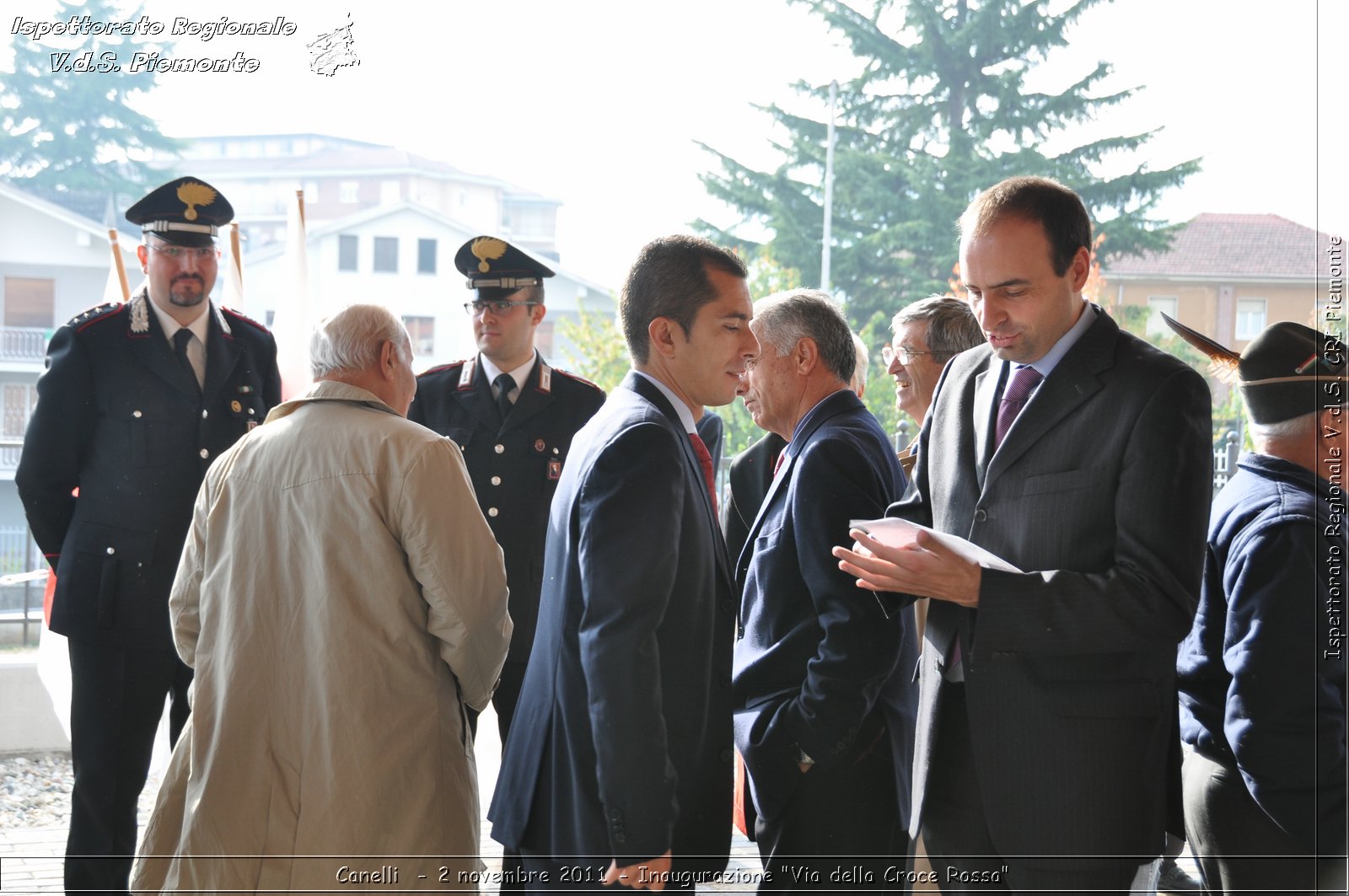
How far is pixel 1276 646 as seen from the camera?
7.75ft

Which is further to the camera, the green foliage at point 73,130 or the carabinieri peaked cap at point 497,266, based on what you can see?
the green foliage at point 73,130

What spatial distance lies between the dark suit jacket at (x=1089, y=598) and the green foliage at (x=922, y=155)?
25222 mm

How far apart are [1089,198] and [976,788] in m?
27.8

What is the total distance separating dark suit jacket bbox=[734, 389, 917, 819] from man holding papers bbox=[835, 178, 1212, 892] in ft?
0.55

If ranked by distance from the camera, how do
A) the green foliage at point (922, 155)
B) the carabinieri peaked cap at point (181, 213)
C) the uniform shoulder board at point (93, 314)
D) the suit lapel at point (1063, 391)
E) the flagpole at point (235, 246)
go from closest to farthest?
the suit lapel at point (1063, 391)
the uniform shoulder board at point (93, 314)
the carabinieri peaked cap at point (181, 213)
the flagpole at point (235, 246)
the green foliage at point (922, 155)

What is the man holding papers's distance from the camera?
1969mm

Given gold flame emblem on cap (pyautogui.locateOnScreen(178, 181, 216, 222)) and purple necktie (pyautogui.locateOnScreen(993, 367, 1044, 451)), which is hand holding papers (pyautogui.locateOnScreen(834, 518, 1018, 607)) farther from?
gold flame emblem on cap (pyautogui.locateOnScreen(178, 181, 216, 222))

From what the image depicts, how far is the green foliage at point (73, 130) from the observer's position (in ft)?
81.4

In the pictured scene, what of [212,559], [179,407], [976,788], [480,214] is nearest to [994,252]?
[976,788]

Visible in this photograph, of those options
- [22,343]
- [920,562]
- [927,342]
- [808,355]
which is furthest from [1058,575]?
[22,343]

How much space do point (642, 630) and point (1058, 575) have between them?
75 centimetres

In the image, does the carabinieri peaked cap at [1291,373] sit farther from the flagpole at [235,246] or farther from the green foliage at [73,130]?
the green foliage at [73,130]

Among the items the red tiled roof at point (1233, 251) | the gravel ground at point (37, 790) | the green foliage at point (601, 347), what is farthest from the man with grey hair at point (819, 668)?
the red tiled roof at point (1233, 251)

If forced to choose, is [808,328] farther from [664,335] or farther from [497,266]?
[497,266]
